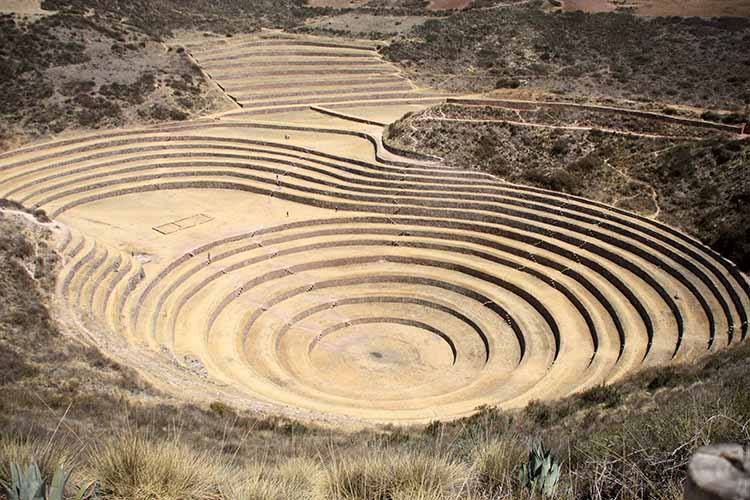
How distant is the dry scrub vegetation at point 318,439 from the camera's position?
631 cm

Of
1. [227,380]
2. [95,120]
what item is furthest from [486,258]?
[95,120]

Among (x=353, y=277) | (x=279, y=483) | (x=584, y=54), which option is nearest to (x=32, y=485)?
(x=279, y=483)

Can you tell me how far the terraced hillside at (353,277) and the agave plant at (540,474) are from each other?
34.0 ft

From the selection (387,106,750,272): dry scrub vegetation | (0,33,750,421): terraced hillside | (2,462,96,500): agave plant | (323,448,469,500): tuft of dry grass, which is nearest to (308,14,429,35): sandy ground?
(387,106,750,272): dry scrub vegetation

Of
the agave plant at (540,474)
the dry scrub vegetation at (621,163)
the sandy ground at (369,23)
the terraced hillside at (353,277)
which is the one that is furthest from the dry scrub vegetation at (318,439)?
the sandy ground at (369,23)

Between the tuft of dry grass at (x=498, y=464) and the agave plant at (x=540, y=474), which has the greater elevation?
the agave plant at (x=540, y=474)

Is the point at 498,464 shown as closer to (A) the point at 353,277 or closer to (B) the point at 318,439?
(B) the point at 318,439

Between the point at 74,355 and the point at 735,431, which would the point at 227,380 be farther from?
the point at 735,431

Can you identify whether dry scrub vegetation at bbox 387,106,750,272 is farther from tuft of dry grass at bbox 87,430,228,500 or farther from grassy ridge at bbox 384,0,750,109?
tuft of dry grass at bbox 87,430,228,500

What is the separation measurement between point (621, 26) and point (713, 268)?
119 feet

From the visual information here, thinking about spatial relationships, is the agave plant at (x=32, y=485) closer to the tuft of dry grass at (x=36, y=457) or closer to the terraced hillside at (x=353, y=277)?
the tuft of dry grass at (x=36, y=457)

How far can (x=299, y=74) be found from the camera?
153 ft

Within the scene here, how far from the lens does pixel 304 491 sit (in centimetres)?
652

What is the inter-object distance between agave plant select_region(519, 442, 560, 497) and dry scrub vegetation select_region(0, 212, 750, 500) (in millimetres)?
135
